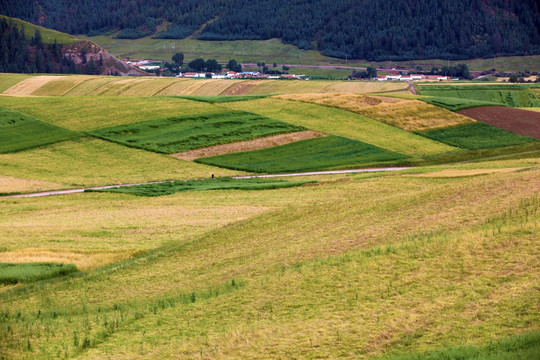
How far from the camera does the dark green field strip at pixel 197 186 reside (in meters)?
55.4

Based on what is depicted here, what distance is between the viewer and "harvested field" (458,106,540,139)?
91188 mm

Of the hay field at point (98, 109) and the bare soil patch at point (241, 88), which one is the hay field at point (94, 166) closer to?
the hay field at point (98, 109)

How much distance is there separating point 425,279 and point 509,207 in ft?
27.7

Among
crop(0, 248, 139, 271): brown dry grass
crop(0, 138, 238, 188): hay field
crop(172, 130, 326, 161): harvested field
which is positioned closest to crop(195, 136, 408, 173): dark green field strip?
crop(172, 130, 326, 161): harvested field

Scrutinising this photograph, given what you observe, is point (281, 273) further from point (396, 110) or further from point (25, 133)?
point (396, 110)

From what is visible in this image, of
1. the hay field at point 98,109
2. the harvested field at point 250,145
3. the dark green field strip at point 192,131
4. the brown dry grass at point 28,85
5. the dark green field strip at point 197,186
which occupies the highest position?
the brown dry grass at point 28,85

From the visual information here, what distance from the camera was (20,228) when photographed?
128ft

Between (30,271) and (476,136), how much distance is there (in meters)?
71.1

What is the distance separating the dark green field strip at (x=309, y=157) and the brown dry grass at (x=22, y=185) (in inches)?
700

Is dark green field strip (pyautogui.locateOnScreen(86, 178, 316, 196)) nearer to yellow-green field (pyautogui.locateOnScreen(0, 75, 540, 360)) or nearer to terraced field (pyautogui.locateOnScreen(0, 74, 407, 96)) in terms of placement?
yellow-green field (pyautogui.locateOnScreen(0, 75, 540, 360))

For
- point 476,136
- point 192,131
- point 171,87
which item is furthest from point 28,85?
point 476,136

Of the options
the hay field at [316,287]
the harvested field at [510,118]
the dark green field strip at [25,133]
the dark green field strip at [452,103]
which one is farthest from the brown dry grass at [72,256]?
the dark green field strip at [452,103]

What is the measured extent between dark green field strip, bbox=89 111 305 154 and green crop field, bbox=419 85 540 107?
5624 centimetres

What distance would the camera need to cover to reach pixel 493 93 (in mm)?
134000
